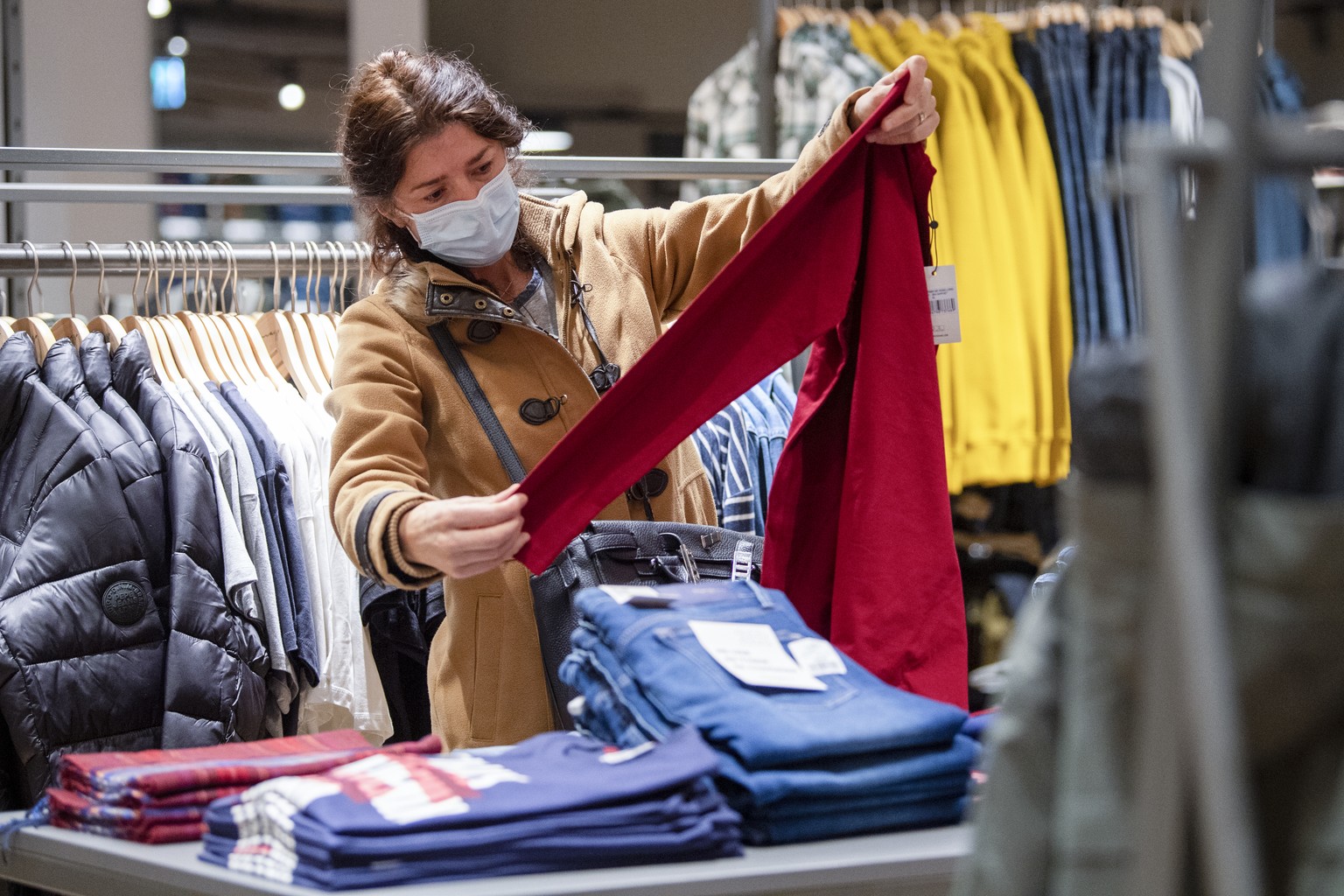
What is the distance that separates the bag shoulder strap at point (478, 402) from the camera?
79.6 inches

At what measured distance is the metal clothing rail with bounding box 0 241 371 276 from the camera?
2.76 meters

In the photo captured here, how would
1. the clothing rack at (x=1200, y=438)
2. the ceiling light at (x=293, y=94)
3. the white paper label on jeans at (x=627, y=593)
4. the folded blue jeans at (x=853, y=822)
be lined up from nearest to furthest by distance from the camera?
the clothing rack at (x=1200, y=438)
the folded blue jeans at (x=853, y=822)
the white paper label on jeans at (x=627, y=593)
the ceiling light at (x=293, y=94)

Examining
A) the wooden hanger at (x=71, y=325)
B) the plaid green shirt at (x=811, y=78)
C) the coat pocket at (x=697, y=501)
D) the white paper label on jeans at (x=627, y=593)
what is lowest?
the coat pocket at (x=697, y=501)

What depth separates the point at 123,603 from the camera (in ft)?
8.21

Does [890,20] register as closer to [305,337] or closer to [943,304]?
[305,337]

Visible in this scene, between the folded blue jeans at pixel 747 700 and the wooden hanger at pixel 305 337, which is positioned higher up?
the wooden hanger at pixel 305 337

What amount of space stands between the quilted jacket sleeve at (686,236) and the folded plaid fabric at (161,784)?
0.96m

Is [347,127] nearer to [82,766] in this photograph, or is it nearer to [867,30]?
[82,766]

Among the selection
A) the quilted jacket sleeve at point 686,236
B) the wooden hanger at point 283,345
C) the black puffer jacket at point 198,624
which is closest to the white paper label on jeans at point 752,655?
the quilted jacket sleeve at point 686,236

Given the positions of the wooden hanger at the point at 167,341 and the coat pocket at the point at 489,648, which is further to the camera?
the wooden hanger at the point at 167,341

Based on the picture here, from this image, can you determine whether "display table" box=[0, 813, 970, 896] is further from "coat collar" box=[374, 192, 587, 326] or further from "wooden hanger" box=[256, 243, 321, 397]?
"wooden hanger" box=[256, 243, 321, 397]

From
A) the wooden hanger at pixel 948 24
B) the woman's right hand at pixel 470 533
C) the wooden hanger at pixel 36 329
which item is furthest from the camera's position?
the wooden hanger at pixel 948 24

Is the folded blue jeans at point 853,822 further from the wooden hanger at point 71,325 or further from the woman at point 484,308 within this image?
the wooden hanger at point 71,325

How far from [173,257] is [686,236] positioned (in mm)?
1275
